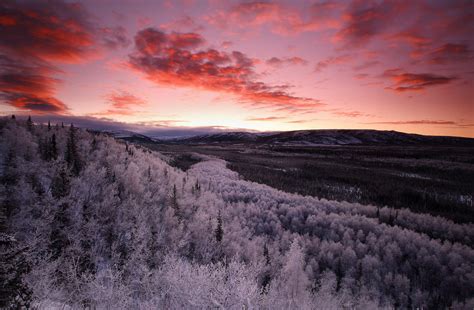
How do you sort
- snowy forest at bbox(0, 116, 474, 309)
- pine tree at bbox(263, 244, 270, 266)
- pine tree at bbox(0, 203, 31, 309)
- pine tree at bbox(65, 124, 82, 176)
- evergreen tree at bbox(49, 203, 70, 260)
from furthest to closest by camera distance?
pine tree at bbox(65, 124, 82, 176)
pine tree at bbox(263, 244, 270, 266)
evergreen tree at bbox(49, 203, 70, 260)
snowy forest at bbox(0, 116, 474, 309)
pine tree at bbox(0, 203, 31, 309)

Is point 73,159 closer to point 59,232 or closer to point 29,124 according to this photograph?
point 59,232

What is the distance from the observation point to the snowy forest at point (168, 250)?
12.4 feet

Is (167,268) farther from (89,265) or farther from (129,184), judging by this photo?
(129,184)

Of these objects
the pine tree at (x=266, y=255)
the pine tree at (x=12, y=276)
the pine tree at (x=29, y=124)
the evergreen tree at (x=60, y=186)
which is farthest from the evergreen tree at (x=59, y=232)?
the pine tree at (x=29, y=124)

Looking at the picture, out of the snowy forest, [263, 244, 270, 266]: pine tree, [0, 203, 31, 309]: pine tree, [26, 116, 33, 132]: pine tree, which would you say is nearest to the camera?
[0, 203, 31, 309]: pine tree

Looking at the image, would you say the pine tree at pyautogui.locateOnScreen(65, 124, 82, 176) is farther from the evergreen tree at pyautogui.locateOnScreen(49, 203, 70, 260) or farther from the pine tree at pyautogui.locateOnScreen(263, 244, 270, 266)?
the pine tree at pyautogui.locateOnScreen(263, 244, 270, 266)

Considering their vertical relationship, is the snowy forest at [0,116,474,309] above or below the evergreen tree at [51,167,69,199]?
below

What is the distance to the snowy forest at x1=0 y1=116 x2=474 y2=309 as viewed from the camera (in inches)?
149

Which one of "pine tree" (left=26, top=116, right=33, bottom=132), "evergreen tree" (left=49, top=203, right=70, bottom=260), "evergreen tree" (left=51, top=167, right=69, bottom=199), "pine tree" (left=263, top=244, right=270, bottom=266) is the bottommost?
"pine tree" (left=263, top=244, right=270, bottom=266)

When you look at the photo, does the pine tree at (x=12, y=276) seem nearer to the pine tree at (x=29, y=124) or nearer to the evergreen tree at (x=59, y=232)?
the evergreen tree at (x=59, y=232)

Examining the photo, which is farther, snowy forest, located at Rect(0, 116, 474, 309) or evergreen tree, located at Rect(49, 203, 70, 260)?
evergreen tree, located at Rect(49, 203, 70, 260)

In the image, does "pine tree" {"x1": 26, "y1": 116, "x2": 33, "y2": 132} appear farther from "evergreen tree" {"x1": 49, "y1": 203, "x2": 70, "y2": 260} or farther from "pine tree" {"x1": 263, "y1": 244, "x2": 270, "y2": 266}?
"pine tree" {"x1": 263, "y1": 244, "x2": 270, "y2": 266}

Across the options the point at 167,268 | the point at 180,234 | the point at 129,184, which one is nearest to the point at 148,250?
the point at 167,268

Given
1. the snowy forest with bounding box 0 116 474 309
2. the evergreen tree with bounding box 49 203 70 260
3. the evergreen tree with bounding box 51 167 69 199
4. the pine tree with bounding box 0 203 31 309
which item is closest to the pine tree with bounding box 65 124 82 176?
the snowy forest with bounding box 0 116 474 309
